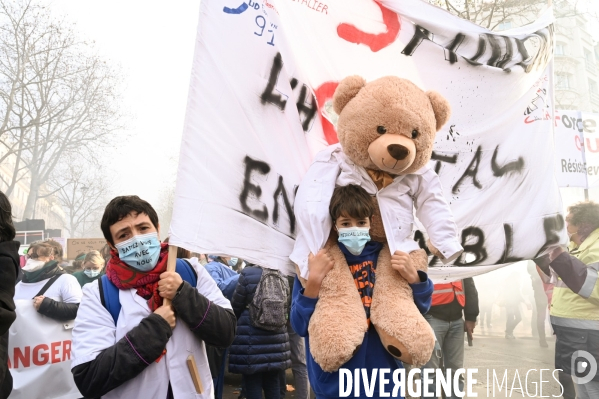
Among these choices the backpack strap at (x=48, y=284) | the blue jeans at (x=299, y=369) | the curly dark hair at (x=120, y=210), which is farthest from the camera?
the blue jeans at (x=299, y=369)

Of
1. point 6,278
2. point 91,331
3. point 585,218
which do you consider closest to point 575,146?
point 585,218

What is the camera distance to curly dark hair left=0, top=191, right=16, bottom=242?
2335 millimetres

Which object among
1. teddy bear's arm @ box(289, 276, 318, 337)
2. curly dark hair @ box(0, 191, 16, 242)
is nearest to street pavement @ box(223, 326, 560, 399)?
teddy bear's arm @ box(289, 276, 318, 337)

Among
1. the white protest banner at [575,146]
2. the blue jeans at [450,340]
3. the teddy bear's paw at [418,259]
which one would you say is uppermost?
the white protest banner at [575,146]

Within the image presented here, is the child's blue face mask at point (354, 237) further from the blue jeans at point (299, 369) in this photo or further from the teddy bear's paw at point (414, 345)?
the blue jeans at point (299, 369)

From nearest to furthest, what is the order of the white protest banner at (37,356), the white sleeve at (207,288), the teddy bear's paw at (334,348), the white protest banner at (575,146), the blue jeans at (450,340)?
1. the teddy bear's paw at (334,348)
2. the white sleeve at (207,288)
3. the white protest banner at (37,356)
4. the blue jeans at (450,340)
5. the white protest banner at (575,146)

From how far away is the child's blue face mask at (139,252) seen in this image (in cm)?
235

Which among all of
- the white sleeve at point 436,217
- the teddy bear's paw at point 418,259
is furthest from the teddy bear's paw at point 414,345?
the white sleeve at point 436,217

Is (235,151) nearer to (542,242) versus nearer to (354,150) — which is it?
(354,150)

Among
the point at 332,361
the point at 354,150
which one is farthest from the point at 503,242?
the point at 332,361

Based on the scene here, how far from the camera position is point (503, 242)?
10.6ft

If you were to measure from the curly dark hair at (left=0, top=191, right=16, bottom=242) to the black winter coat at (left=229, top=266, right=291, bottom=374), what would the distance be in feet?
8.13

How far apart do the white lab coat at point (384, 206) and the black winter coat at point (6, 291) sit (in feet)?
4.01

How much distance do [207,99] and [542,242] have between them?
2.23m
